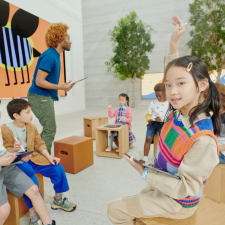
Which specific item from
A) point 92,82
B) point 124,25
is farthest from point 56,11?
point 92,82

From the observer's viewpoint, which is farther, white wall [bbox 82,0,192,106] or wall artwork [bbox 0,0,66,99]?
white wall [bbox 82,0,192,106]

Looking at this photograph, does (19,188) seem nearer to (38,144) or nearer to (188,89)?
(38,144)

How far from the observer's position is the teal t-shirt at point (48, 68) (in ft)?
7.05

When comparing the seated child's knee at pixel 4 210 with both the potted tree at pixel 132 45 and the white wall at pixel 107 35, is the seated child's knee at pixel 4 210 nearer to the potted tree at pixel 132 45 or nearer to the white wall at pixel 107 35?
the potted tree at pixel 132 45

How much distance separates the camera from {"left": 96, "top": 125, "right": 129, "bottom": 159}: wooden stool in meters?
2.99

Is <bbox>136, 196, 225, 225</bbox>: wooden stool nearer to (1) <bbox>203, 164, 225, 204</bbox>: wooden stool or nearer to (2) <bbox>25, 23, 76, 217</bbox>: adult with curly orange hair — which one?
(1) <bbox>203, 164, 225, 204</bbox>: wooden stool

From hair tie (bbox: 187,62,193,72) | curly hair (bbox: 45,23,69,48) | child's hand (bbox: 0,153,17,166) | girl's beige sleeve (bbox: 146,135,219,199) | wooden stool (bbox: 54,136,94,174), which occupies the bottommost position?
wooden stool (bbox: 54,136,94,174)

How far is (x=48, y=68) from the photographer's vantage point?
2154 millimetres

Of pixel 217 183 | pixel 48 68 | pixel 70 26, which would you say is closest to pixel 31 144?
pixel 48 68

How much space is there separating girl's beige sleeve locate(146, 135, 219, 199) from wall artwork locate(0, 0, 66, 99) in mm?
5557

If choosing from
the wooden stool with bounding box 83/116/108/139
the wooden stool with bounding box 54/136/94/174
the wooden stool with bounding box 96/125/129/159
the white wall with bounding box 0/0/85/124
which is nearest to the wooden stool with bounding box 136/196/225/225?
the wooden stool with bounding box 54/136/94/174

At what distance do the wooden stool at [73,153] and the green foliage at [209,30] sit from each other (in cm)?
793

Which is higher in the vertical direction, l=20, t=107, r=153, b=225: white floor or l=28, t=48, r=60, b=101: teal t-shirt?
l=28, t=48, r=60, b=101: teal t-shirt

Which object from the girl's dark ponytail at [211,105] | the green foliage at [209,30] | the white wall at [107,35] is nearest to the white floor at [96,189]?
the girl's dark ponytail at [211,105]
